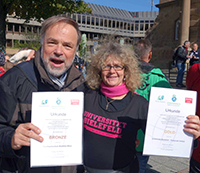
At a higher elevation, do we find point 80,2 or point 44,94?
point 80,2

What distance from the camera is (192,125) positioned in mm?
1768

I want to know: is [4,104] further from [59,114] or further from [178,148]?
[178,148]

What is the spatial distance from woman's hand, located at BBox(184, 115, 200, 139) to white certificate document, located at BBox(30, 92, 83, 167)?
898mm

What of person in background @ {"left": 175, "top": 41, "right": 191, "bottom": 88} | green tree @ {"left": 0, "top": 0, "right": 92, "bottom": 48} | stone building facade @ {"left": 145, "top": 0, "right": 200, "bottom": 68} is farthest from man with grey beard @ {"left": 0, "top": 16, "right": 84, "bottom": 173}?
stone building facade @ {"left": 145, "top": 0, "right": 200, "bottom": 68}

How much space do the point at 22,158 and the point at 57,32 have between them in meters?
1.18

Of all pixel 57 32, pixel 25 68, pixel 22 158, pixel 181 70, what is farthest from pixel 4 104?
pixel 181 70

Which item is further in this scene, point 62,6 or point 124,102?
point 62,6

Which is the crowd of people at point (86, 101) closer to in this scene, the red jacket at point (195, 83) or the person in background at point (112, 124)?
the person in background at point (112, 124)

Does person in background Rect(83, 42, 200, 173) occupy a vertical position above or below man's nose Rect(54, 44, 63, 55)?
below

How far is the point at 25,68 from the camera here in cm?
186

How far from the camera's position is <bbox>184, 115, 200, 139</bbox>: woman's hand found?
1769 mm

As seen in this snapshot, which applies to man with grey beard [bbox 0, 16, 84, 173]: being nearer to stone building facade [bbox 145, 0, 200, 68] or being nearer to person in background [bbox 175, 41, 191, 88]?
person in background [bbox 175, 41, 191, 88]

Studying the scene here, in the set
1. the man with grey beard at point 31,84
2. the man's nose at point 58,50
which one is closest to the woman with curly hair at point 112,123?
the man with grey beard at point 31,84

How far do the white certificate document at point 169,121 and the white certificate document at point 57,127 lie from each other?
2.00 ft
